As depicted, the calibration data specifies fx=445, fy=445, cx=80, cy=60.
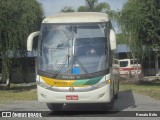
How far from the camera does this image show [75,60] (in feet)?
49.4

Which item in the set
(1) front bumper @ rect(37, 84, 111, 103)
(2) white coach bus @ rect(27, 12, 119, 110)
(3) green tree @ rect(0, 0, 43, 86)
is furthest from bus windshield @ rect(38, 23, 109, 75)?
(3) green tree @ rect(0, 0, 43, 86)

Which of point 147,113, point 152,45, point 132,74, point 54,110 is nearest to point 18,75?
point 132,74

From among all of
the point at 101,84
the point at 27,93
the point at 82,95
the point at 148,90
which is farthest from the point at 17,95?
the point at 101,84

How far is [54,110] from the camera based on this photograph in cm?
1684

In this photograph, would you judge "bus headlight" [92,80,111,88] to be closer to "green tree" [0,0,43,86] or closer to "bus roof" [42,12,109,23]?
"bus roof" [42,12,109,23]

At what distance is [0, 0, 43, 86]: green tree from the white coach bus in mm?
14140

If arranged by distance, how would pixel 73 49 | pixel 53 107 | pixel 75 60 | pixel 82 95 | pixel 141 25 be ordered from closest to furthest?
pixel 82 95 → pixel 75 60 → pixel 73 49 → pixel 53 107 → pixel 141 25

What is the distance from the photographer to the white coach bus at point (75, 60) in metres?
14.6

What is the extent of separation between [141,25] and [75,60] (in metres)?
19.2

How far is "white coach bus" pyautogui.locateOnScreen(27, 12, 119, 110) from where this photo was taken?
14.6 m

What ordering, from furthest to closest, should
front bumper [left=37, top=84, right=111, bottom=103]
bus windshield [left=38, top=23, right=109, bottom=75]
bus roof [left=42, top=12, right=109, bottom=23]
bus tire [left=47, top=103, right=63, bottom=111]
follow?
1. bus tire [left=47, top=103, right=63, bottom=111]
2. bus roof [left=42, top=12, right=109, bottom=23]
3. bus windshield [left=38, top=23, right=109, bottom=75]
4. front bumper [left=37, top=84, right=111, bottom=103]

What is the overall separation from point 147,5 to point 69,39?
19.5 metres

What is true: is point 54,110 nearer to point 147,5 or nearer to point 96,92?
point 96,92

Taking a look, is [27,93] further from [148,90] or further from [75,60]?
[75,60]
